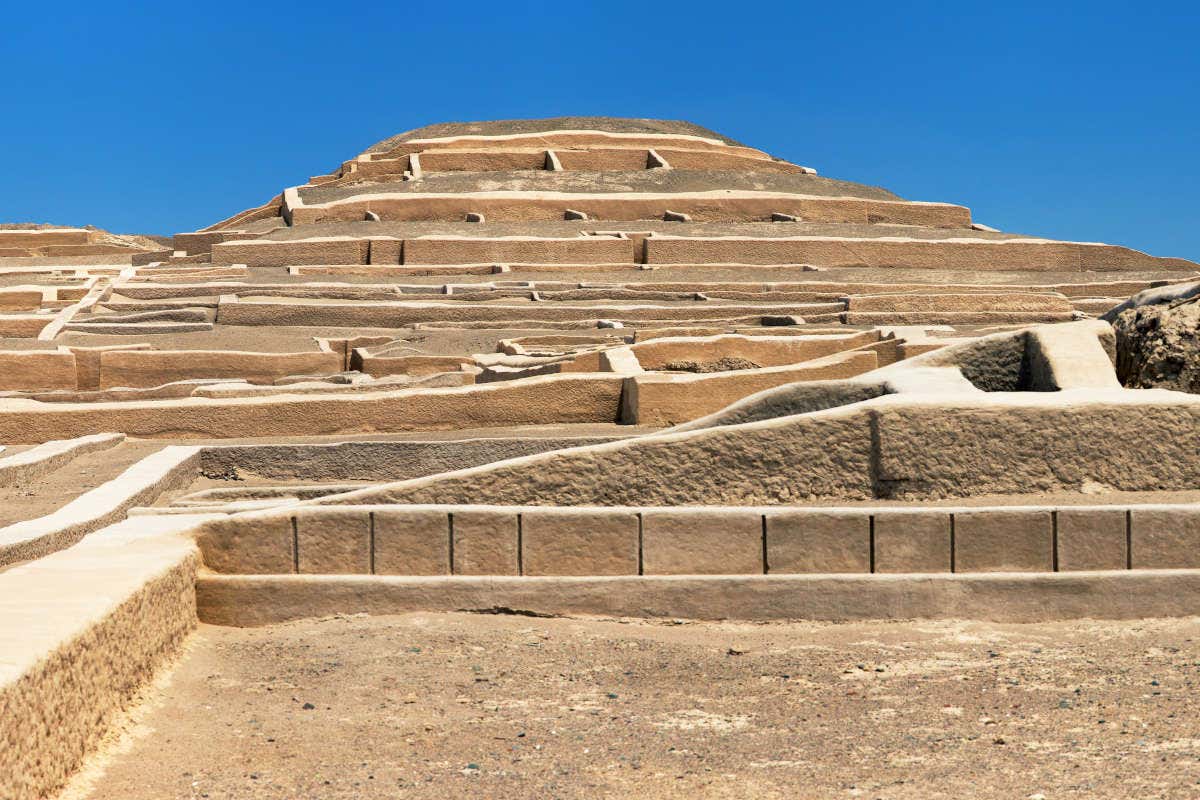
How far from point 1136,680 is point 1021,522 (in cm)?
88

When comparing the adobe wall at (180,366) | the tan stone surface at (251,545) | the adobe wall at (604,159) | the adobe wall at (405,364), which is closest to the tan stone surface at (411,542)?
the tan stone surface at (251,545)

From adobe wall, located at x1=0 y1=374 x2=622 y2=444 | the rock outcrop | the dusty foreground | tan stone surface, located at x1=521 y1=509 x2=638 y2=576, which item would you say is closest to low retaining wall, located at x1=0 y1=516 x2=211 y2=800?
the dusty foreground

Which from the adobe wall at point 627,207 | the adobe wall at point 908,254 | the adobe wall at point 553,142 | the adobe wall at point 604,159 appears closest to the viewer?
the adobe wall at point 908,254

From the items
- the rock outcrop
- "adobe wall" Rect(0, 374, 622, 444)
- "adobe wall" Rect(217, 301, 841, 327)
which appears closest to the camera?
the rock outcrop

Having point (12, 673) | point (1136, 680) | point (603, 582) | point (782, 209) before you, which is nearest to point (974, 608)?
point (1136, 680)

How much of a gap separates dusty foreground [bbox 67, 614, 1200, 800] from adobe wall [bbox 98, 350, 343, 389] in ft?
32.1

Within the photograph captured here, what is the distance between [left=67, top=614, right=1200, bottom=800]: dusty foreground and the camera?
316 centimetres

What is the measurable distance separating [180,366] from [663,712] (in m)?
11.3

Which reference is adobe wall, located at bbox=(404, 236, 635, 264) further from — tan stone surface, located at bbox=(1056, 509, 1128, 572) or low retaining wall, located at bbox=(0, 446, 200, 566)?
tan stone surface, located at bbox=(1056, 509, 1128, 572)

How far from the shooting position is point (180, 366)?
1398 cm

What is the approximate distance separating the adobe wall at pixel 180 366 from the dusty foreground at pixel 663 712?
32.1 ft

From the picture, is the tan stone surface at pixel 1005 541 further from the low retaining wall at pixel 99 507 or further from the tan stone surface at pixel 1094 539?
the low retaining wall at pixel 99 507

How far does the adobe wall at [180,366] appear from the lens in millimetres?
13867

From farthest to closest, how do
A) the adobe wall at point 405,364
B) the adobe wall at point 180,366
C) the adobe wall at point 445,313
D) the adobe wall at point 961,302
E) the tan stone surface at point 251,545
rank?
the adobe wall at point 961,302 → the adobe wall at point 445,313 → the adobe wall at point 405,364 → the adobe wall at point 180,366 → the tan stone surface at point 251,545
